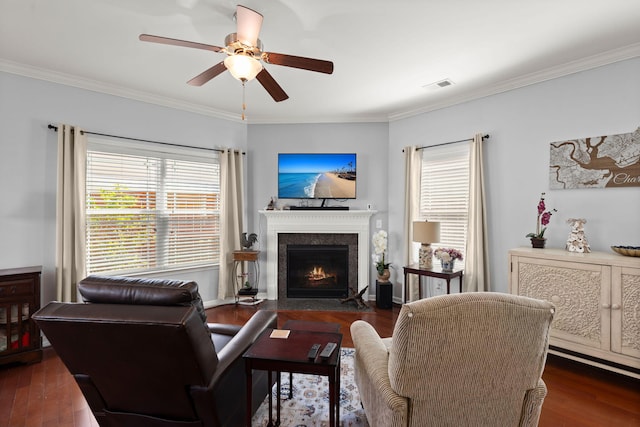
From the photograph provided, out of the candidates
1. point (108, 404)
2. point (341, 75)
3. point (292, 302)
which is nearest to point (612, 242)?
point (341, 75)

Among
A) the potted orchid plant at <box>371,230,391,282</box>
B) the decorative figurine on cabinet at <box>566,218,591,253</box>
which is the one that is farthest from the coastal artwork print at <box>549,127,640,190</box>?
the potted orchid plant at <box>371,230,391,282</box>

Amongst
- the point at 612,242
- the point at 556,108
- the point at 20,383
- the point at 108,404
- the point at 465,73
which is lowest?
the point at 20,383

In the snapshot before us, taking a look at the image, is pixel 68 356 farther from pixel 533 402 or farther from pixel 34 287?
pixel 533 402

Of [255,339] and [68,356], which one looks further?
[255,339]

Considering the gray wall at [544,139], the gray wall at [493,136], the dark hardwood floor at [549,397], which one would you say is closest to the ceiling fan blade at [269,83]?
the gray wall at [493,136]

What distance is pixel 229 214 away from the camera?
4.72 meters

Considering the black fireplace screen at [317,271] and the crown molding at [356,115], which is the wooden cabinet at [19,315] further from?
the black fireplace screen at [317,271]

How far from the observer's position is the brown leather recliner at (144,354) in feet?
4.76

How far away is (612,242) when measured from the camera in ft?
9.60

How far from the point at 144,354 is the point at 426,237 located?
3.24m

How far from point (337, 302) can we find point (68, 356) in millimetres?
3539

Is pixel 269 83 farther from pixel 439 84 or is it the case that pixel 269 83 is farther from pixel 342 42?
pixel 439 84

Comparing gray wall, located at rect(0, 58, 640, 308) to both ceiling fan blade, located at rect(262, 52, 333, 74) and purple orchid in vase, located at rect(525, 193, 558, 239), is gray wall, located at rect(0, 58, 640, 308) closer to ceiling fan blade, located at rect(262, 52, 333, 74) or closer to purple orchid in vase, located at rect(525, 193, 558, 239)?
purple orchid in vase, located at rect(525, 193, 558, 239)

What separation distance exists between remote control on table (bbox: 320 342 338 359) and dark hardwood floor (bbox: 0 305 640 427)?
1554 mm
